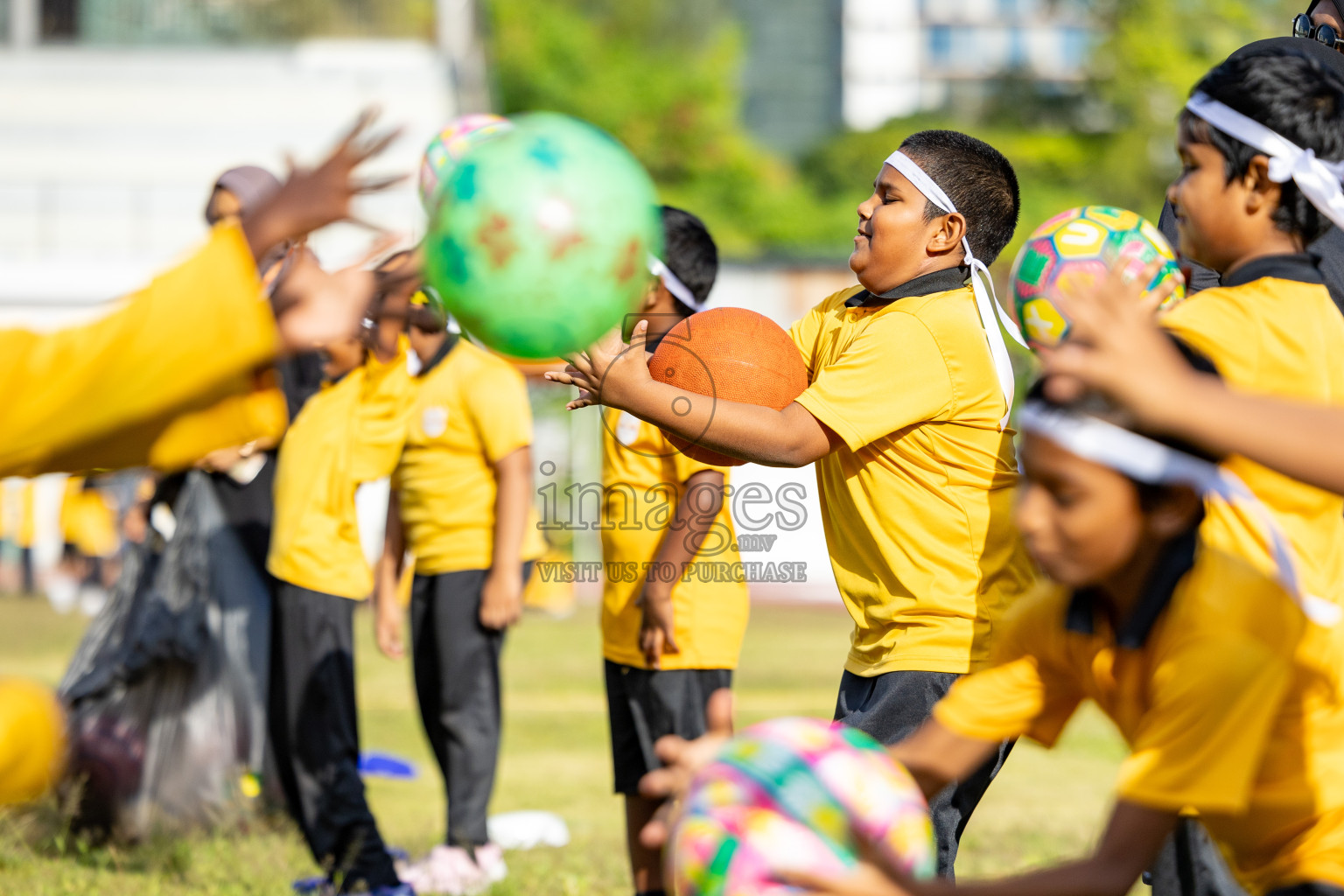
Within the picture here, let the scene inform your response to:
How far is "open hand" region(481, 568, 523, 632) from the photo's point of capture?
6000mm

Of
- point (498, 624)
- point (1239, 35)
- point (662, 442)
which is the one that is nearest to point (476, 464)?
point (498, 624)

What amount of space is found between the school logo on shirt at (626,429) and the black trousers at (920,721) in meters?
1.74

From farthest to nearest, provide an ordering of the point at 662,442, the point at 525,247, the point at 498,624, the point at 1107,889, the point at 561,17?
the point at 561,17, the point at 498,624, the point at 662,442, the point at 525,247, the point at 1107,889

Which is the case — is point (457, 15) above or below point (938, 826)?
above

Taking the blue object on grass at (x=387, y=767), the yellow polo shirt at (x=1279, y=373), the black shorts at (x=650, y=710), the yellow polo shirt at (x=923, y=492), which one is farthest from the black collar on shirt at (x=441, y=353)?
the yellow polo shirt at (x=1279, y=373)

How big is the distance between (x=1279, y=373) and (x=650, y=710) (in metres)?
2.88

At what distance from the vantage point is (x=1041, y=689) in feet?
9.21

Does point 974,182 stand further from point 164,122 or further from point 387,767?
point 164,122

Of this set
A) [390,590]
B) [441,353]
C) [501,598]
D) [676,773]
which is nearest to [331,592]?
[501,598]

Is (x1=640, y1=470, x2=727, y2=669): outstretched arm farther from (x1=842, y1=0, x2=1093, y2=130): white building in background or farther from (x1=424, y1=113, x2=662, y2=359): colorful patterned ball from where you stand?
(x1=842, y1=0, x2=1093, y2=130): white building in background

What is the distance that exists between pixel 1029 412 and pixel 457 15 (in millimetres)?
30822

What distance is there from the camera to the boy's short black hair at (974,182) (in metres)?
4.18

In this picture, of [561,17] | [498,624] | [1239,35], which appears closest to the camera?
[498,624]

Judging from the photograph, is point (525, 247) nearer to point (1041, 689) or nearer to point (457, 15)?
point (1041, 689)
